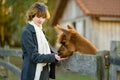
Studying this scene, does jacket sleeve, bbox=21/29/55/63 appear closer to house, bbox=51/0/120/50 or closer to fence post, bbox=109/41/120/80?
fence post, bbox=109/41/120/80

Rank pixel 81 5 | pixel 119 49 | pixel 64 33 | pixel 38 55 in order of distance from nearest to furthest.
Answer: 1. pixel 119 49
2. pixel 38 55
3. pixel 64 33
4. pixel 81 5

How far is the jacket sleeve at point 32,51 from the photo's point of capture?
5129 millimetres

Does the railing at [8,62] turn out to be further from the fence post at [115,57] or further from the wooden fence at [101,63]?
the fence post at [115,57]

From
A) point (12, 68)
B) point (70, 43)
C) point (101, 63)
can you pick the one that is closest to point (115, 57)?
point (101, 63)

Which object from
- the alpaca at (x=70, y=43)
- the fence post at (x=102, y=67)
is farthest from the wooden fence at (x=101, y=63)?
the alpaca at (x=70, y=43)

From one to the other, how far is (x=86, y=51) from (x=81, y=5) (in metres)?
17.1

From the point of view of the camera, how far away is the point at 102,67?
5.02 metres

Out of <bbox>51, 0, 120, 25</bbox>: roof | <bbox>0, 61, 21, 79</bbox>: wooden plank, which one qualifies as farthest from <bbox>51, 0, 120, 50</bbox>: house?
<bbox>0, 61, 21, 79</bbox>: wooden plank

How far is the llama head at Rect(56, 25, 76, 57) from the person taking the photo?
541cm

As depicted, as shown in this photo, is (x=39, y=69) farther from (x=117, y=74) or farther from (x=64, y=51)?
(x=117, y=74)

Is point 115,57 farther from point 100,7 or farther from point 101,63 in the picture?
point 100,7

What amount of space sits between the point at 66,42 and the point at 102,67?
656 millimetres

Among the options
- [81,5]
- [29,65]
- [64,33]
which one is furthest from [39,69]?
[81,5]

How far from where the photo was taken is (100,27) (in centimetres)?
2316
